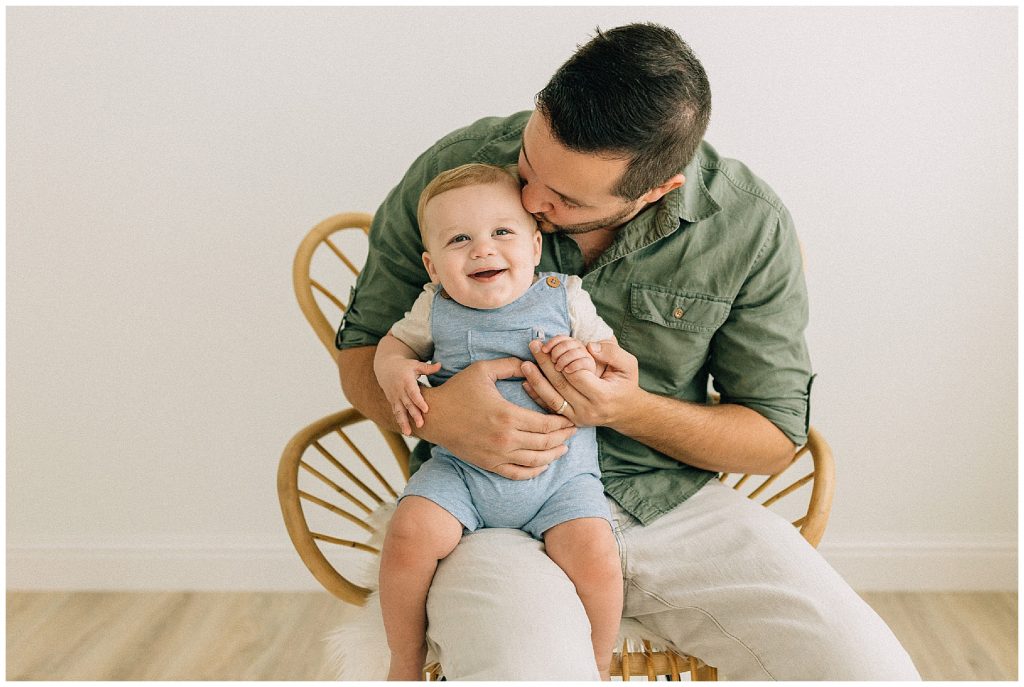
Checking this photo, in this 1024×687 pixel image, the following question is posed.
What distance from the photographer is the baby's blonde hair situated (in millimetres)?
1346

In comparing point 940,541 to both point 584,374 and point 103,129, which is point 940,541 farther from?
point 103,129

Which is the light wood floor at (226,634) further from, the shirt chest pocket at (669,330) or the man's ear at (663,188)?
the man's ear at (663,188)

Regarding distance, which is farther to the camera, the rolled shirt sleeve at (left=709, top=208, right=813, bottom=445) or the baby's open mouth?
the rolled shirt sleeve at (left=709, top=208, right=813, bottom=445)

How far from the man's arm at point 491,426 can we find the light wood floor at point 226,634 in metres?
1.03

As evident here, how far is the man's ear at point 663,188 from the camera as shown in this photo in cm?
141

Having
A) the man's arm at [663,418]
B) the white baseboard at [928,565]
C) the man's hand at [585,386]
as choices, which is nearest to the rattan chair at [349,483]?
the man's arm at [663,418]

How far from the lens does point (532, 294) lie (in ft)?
4.61

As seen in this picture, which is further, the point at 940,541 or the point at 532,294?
the point at 940,541

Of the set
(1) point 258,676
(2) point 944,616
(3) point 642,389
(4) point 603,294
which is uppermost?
(4) point 603,294

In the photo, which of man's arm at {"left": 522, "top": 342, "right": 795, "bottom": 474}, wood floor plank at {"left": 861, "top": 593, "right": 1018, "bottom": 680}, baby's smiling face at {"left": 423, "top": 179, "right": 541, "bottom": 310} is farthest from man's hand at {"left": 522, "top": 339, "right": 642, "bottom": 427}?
wood floor plank at {"left": 861, "top": 593, "right": 1018, "bottom": 680}

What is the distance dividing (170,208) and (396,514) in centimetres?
125

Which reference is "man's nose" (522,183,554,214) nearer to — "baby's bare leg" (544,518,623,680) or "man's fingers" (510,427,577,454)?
"man's fingers" (510,427,577,454)

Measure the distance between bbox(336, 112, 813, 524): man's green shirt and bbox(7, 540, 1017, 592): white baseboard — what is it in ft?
3.51

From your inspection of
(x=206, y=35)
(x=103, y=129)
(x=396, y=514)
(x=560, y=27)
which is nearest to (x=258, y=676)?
(x=396, y=514)
